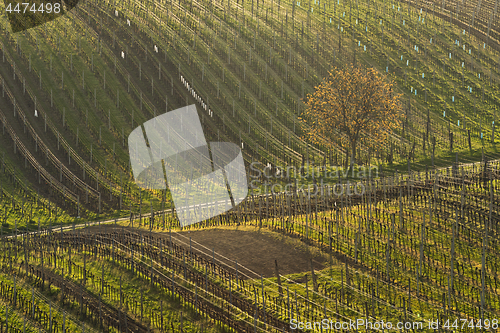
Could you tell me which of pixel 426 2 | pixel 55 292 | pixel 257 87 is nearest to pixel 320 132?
pixel 257 87

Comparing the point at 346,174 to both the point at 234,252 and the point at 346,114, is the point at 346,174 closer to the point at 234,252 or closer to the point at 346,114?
the point at 346,114

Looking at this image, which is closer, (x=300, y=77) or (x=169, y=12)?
(x=300, y=77)

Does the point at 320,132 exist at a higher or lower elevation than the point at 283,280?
higher
